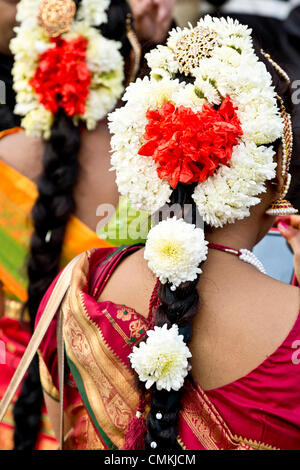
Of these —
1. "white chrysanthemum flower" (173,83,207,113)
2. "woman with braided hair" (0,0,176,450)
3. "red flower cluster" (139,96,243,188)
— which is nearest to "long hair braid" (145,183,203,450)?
"red flower cluster" (139,96,243,188)

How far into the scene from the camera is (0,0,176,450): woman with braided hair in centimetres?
214

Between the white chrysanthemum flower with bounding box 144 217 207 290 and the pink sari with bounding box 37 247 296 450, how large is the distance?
13 centimetres

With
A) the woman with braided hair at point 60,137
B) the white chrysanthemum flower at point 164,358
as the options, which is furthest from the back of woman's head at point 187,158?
the woman with braided hair at point 60,137

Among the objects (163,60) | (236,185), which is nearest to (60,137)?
(163,60)

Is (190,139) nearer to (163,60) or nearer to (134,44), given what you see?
(163,60)

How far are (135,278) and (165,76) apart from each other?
1.91 feet

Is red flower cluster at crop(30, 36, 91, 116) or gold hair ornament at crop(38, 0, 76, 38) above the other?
gold hair ornament at crop(38, 0, 76, 38)

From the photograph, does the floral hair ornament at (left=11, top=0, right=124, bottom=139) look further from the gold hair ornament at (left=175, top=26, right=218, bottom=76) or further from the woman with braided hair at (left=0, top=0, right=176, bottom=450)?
the gold hair ornament at (left=175, top=26, right=218, bottom=76)

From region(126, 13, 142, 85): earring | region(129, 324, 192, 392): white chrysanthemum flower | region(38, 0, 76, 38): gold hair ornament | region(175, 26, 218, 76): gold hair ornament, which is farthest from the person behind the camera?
region(126, 13, 142, 85): earring

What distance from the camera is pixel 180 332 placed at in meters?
1.47

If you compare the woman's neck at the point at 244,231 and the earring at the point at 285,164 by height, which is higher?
the earring at the point at 285,164

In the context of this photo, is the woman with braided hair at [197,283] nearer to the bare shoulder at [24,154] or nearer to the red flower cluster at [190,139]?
the red flower cluster at [190,139]

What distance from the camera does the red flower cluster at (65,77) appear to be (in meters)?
2.15
